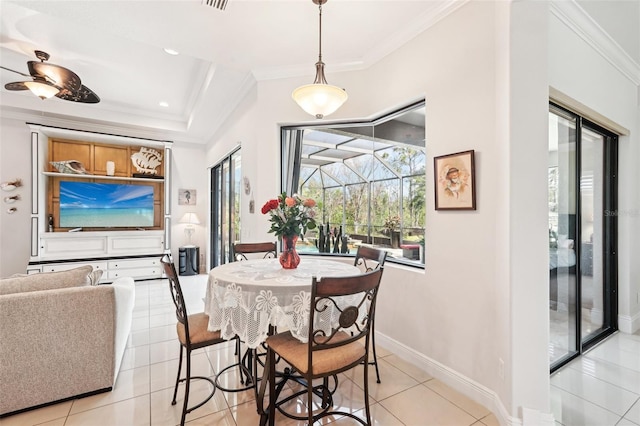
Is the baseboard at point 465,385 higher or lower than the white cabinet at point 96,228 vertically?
lower

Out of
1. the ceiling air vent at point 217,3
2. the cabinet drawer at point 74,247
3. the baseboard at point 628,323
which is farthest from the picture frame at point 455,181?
the cabinet drawer at point 74,247

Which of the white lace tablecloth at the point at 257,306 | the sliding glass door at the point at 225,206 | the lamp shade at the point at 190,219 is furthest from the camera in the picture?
the lamp shade at the point at 190,219

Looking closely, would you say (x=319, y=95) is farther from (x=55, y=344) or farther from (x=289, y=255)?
(x=55, y=344)

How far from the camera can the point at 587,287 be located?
114 inches

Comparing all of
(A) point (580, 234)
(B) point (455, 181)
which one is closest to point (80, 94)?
(B) point (455, 181)

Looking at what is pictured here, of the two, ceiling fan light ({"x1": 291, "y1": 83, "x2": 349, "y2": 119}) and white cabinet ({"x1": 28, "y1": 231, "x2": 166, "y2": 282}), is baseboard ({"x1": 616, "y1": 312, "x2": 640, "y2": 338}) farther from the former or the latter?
white cabinet ({"x1": 28, "y1": 231, "x2": 166, "y2": 282})

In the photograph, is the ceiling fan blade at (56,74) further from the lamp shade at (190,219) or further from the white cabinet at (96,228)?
the lamp shade at (190,219)

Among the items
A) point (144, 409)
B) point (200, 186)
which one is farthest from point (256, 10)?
point (200, 186)

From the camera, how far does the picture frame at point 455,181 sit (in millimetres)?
2082

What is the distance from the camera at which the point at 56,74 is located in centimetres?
305

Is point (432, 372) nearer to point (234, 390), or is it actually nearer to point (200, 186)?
point (234, 390)

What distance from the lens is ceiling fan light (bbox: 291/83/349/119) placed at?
2123 millimetres

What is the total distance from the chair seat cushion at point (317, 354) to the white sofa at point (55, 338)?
4.26 ft

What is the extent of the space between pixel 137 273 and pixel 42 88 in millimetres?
3582
